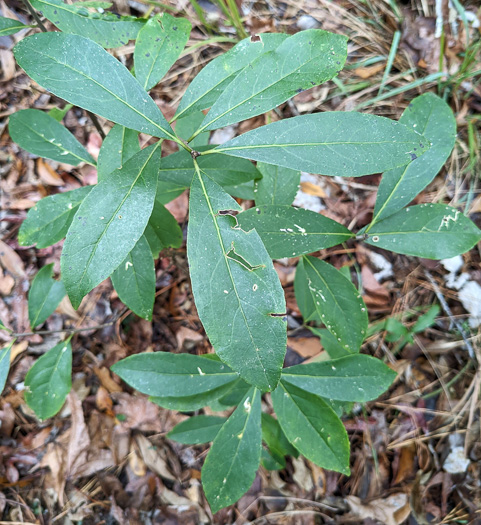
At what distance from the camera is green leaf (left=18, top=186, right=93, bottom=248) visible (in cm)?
134

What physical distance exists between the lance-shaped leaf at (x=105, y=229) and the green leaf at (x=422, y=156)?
2.51ft

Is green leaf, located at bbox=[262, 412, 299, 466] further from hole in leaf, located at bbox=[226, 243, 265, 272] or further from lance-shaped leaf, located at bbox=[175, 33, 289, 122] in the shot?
lance-shaped leaf, located at bbox=[175, 33, 289, 122]

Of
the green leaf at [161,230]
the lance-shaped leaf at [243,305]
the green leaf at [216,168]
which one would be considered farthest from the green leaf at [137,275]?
the lance-shaped leaf at [243,305]

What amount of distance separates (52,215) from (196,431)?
995mm

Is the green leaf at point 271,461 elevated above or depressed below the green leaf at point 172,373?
below

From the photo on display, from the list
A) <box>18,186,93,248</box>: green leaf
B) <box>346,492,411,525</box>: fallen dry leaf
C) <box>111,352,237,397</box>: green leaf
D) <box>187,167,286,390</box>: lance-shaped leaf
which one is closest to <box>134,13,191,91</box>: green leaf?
<box>18,186,93,248</box>: green leaf

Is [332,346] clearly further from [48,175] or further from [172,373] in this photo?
[48,175]

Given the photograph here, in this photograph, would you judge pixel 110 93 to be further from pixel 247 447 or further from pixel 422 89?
pixel 422 89

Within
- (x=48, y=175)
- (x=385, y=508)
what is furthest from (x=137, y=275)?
(x=385, y=508)

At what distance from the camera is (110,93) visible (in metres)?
0.89

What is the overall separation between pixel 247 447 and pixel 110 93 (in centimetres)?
111

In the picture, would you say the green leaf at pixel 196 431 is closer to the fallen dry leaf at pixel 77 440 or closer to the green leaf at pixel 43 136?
the fallen dry leaf at pixel 77 440

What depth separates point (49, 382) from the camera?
1505 millimetres

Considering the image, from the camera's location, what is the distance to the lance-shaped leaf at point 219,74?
1075mm
